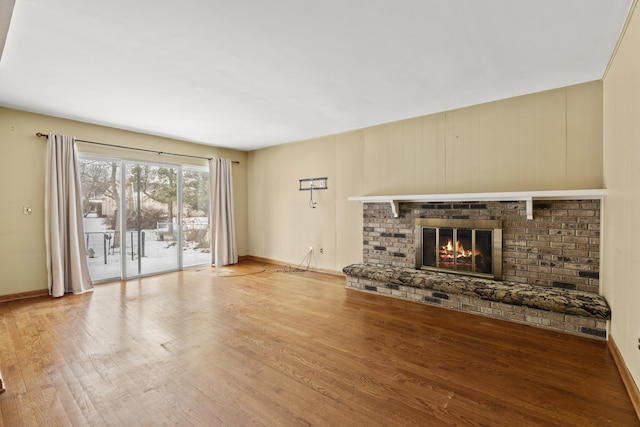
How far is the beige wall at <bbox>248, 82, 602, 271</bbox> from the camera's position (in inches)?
132

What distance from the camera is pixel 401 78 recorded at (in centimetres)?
318

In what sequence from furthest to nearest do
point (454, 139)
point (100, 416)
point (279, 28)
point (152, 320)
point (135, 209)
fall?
point (135, 209) < point (454, 139) < point (152, 320) < point (279, 28) < point (100, 416)

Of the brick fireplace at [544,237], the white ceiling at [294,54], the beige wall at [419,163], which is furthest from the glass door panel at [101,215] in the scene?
the brick fireplace at [544,237]

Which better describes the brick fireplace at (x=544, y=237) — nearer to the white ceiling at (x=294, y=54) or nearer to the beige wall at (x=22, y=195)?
the white ceiling at (x=294, y=54)

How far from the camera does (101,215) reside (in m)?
4.95

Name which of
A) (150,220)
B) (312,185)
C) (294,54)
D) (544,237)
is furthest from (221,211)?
(544,237)

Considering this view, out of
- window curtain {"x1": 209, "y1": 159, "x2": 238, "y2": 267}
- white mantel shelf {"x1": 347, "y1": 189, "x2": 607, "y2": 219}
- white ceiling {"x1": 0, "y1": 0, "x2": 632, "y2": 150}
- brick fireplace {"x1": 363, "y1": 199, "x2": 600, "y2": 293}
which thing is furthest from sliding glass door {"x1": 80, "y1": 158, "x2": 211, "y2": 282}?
brick fireplace {"x1": 363, "y1": 199, "x2": 600, "y2": 293}

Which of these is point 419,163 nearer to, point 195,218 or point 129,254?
point 195,218

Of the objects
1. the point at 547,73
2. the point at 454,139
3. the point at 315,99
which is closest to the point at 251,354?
the point at 315,99

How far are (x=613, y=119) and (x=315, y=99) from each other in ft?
9.54

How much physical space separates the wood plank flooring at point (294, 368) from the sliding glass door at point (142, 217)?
135cm

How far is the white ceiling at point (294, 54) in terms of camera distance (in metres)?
2.08

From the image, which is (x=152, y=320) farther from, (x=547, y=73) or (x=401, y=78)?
(x=547, y=73)

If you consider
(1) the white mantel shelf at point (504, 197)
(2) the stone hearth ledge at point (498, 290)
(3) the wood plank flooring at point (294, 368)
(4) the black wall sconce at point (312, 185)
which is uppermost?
(4) the black wall sconce at point (312, 185)
